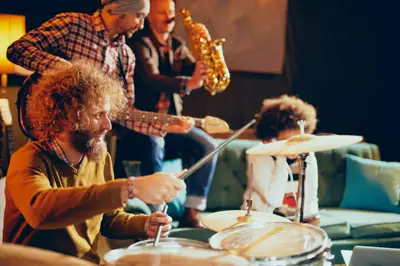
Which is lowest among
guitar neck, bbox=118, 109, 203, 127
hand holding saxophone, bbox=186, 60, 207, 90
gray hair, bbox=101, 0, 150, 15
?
guitar neck, bbox=118, 109, 203, 127

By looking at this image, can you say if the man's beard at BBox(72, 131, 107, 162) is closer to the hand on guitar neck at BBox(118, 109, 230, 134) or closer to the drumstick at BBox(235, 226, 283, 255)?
the drumstick at BBox(235, 226, 283, 255)

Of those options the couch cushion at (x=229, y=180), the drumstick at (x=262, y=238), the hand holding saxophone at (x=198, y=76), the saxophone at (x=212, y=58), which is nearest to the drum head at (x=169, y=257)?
the drumstick at (x=262, y=238)

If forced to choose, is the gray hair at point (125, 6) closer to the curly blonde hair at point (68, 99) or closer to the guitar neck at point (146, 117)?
the guitar neck at point (146, 117)

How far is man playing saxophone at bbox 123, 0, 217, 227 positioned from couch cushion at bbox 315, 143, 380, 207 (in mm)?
955

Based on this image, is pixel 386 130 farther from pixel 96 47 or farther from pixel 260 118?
pixel 96 47

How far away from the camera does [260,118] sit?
340cm

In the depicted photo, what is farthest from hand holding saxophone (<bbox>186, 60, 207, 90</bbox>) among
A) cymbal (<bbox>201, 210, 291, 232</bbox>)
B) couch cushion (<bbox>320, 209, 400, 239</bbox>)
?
cymbal (<bbox>201, 210, 291, 232</bbox>)

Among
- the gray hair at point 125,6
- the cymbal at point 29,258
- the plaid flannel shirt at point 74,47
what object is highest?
the gray hair at point 125,6

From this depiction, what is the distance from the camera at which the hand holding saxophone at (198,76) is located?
3.49m

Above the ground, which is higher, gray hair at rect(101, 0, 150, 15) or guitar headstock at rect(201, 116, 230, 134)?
gray hair at rect(101, 0, 150, 15)

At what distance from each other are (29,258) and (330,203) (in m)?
3.30

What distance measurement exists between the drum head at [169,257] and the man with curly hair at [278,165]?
1735mm

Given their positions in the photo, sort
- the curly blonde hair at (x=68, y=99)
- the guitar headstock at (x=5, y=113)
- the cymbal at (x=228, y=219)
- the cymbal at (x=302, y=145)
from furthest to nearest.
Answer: the guitar headstock at (x=5, y=113) < the cymbal at (x=302, y=145) < the cymbal at (x=228, y=219) < the curly blonde hair at (x=68, y=99)

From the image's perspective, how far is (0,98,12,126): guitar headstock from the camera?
3.83m
